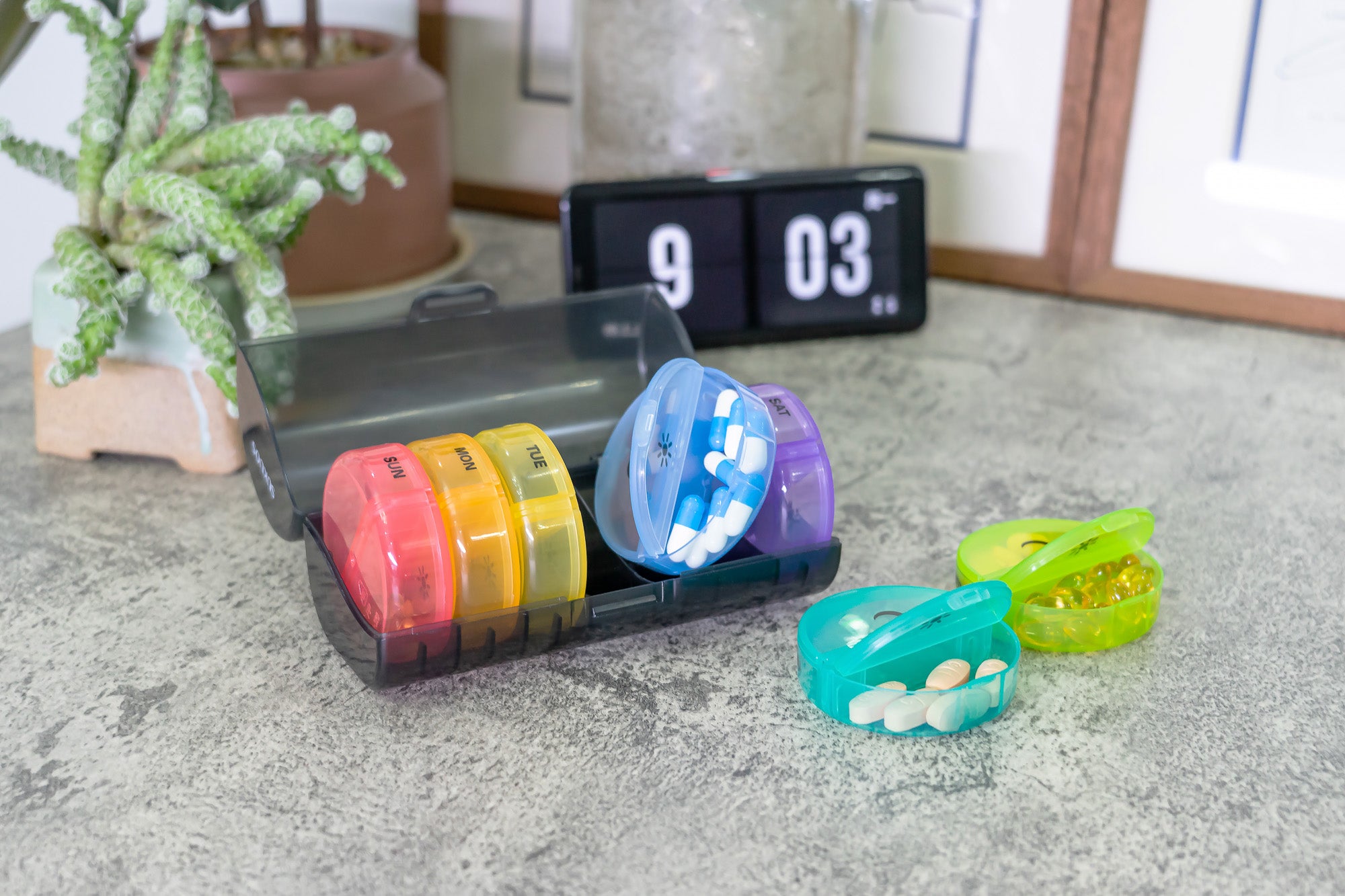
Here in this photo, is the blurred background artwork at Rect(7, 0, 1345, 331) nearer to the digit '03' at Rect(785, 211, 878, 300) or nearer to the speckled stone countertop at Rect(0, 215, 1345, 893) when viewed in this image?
the digit '03' at Rect(785, 211, 878, 300)

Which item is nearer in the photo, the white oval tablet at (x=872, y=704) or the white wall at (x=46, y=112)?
the white oval tablet at (x=872, y=704)

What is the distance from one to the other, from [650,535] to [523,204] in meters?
0.78

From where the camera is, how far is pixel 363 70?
1027 millimetres

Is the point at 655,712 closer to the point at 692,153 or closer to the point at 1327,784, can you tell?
the point at 1327,784

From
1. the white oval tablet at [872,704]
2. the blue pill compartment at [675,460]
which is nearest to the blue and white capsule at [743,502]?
the blue pill compartment at [675,460]

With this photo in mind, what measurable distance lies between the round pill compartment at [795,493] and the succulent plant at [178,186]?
0.95 ft

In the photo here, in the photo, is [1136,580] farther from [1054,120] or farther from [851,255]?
[1054,120]

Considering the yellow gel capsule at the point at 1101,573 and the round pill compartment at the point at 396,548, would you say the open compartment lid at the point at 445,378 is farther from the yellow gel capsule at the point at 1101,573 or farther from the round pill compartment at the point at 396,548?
the yellow gel capsule at the point at 1101,573

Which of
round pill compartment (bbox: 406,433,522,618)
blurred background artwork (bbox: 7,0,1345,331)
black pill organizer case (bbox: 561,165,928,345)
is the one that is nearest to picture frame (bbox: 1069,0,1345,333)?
blurred background artwork (bbox: 7,0,1345,331)

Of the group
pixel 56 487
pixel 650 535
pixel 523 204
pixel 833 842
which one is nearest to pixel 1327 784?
pixel 833 842

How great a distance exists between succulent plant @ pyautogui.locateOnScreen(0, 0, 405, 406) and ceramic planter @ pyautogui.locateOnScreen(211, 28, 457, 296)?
0.52 feet

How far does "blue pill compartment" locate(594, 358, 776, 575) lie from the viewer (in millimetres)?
641

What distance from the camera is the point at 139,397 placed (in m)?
0.84

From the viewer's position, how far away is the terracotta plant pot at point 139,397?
32.0 inches
